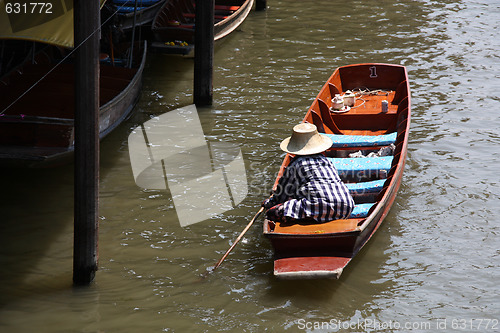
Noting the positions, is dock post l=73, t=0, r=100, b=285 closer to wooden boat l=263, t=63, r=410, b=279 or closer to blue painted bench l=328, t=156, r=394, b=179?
wooden boat l=263, t=63, r=410, b=279

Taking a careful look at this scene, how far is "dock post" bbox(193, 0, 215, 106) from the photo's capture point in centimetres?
1084

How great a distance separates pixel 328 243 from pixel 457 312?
4.71 ft

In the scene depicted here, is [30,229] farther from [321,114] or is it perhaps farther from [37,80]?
[321,114]

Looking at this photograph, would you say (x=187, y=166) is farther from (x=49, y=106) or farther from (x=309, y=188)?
(x=309, y=188)

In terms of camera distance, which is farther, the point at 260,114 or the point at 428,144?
the point at 260,114

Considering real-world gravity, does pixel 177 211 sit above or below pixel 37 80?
below

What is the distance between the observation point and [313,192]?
22.5 ft

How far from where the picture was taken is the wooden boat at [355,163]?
6500 millimetres

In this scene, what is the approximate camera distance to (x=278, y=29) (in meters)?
15.8

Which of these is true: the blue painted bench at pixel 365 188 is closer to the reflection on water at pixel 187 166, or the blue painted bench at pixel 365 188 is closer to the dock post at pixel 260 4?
the reflection on water at pixel 187 166

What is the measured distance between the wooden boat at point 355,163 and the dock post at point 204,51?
217cm

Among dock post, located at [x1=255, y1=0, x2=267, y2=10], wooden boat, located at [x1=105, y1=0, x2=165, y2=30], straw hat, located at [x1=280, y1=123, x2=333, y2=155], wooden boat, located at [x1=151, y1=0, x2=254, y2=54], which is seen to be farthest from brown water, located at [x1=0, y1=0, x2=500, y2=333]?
dock post, located at [x1=255, y1=0, x2=267, y2=10]

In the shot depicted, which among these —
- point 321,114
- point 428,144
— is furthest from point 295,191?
point 428,144

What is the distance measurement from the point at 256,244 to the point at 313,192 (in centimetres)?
111
